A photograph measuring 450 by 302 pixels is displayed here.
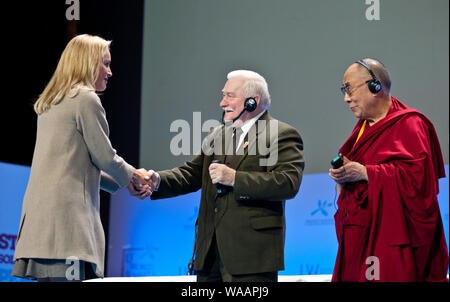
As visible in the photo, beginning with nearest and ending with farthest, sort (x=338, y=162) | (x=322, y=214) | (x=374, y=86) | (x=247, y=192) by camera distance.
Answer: (x=247, y=192) → (x=338, y=162) → (x=374, y=86) → (x=322, y=214)

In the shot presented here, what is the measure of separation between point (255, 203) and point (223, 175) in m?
0.20

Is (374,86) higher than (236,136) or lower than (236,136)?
higher

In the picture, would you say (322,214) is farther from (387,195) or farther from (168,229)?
(387,195)

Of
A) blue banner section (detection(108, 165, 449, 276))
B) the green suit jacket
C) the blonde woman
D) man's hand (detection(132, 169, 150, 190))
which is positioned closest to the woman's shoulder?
the blonde woman

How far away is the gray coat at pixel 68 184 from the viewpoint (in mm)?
2291

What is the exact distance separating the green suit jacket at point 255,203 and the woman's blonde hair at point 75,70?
30.5 inches

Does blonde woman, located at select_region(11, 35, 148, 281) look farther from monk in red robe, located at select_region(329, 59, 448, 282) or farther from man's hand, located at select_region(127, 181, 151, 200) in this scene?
monk in red robe, located at select_region(329, 59, 448, 282)

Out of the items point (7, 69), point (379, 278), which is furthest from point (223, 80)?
point (379, 278)

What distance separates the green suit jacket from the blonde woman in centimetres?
51

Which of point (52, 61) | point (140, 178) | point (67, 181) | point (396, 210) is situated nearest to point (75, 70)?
point (67, 181)

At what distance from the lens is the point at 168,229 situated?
559 centimetres

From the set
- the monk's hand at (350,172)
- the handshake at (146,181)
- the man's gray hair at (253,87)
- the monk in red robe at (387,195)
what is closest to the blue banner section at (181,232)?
the monk in red robe at (387,195)

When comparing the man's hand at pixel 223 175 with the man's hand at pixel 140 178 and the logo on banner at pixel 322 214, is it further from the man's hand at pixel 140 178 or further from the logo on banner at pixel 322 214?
the logo on banner at pixel 322 214

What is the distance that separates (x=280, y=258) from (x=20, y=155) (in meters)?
3.34
